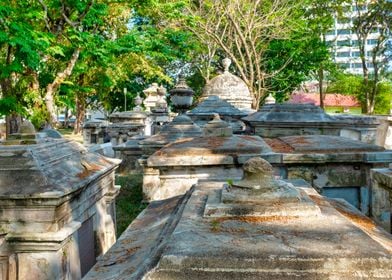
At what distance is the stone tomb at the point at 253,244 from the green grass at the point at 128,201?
12.9ft

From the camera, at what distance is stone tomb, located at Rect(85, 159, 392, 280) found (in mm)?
1942

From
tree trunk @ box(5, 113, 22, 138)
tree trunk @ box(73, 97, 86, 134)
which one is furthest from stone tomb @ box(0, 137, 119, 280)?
tree trunk @ box(73, 97, 86, 134)

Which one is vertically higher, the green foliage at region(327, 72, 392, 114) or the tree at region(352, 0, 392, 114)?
the tree at region(352, 0, 392, 114)

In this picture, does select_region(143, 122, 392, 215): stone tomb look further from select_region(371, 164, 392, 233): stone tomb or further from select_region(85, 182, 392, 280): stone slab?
select_region(85, 182, 392, 280): stone slab

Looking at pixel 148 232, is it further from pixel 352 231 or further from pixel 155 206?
pixel 352 231

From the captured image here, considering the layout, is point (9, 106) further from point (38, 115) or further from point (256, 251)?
point (256, 251)

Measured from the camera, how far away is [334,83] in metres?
40.5

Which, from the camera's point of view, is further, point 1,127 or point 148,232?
point 1,127

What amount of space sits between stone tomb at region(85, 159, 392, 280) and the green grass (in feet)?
12.9

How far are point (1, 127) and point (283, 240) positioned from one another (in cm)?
2550

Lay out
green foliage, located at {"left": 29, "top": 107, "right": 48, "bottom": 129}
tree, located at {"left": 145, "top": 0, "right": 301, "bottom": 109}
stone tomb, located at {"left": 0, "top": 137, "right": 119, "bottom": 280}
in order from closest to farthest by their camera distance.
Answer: stone tomb, located at {"left": 0, "top": 137, "right": 119, "bottom": 280} < green foliage, located at {"left": 29, "top": 107, "right": 48, "bottom": 129} < tree, located at {"left": 145, "top": 0, "right": 301, "bottom": 109}

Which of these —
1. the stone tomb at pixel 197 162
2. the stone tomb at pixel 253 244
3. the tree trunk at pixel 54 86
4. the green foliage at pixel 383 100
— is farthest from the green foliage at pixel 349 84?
the stone tomb at pixel 253 244

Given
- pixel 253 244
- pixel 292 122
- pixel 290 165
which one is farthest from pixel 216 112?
pixel 253 244

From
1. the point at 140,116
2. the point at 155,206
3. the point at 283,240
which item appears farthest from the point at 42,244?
the point at 140,116
